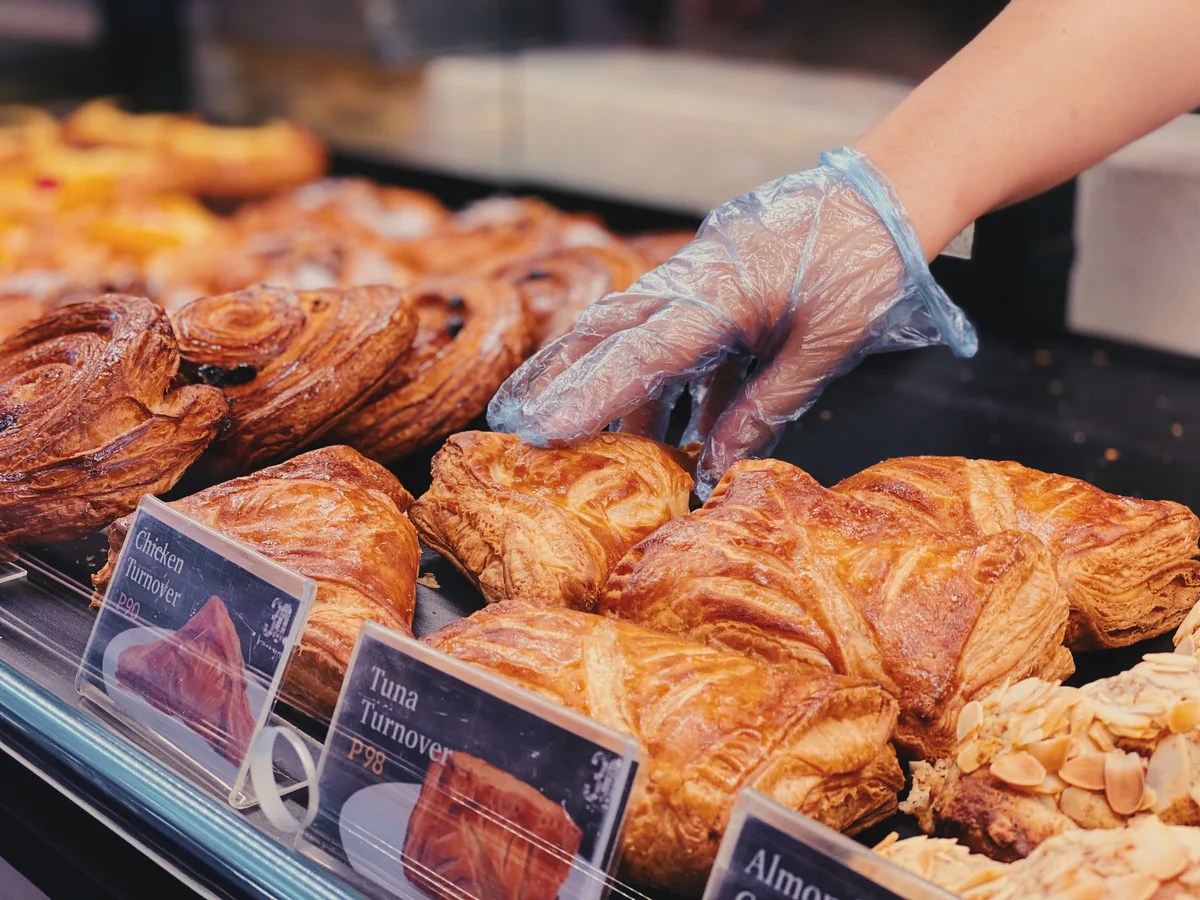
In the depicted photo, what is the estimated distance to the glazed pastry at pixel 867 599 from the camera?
5.43ft

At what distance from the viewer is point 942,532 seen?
1.84 meters

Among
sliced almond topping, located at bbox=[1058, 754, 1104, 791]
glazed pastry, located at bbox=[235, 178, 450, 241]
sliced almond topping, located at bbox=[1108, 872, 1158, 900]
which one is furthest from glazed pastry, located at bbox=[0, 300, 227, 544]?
glazed pastry, located at bbox=[235, 178, 450, 241]

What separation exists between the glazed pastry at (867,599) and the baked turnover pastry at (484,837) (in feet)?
1.64

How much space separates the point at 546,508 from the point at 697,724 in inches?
27.3

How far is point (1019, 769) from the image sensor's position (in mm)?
1427

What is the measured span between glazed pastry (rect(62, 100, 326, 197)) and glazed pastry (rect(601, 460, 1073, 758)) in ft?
13.5

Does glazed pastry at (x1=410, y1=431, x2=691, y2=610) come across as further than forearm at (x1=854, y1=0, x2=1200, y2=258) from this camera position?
No

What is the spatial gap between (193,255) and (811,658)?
11.3 feet

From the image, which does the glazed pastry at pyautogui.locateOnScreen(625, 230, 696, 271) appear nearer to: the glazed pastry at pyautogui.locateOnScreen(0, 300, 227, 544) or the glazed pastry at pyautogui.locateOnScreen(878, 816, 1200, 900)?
the glazed pastry at pyautogui.locateOnScreen(0, 300, 227, 544)

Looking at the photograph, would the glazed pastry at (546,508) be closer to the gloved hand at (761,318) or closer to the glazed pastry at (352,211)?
the gloved hand at (761,318)

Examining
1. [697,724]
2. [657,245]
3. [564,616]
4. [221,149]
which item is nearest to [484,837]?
[697,724]

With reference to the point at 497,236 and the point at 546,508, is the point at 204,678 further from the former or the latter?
the point at 497,236

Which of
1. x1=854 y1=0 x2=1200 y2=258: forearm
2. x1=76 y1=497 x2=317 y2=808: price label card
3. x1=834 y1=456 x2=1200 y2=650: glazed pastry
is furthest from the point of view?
x1=854 y1=0 x2=1200 y2=258: forearm

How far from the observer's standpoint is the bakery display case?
1.33m
